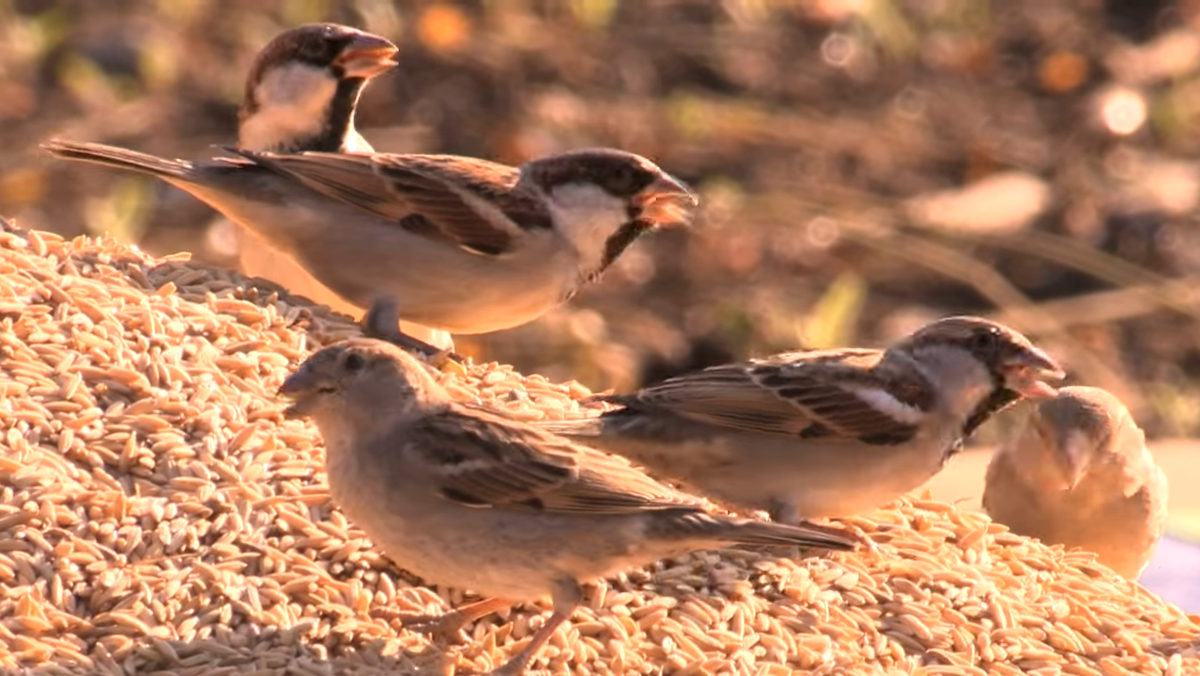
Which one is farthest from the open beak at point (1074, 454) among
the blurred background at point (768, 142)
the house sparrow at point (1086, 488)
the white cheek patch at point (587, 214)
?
the blurred background at point (768, 142)

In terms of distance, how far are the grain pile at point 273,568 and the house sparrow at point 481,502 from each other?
193 mm

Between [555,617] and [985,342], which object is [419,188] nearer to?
[985,342]

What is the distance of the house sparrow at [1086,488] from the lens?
6117 mm

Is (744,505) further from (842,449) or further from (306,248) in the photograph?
(306,248)

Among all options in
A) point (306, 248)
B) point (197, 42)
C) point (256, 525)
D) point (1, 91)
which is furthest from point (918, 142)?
point (256, 525)

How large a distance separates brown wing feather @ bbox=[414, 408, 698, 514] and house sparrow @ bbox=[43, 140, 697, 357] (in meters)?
1.11

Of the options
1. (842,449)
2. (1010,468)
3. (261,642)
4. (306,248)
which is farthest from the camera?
(1010,468)

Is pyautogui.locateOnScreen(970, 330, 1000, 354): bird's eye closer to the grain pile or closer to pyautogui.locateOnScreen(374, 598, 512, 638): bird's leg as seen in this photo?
the grain pile

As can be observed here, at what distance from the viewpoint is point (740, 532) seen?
4.56m

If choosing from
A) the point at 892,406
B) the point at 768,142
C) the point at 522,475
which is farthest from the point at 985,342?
the point at 768,142

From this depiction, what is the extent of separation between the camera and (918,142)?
10250 millimetres

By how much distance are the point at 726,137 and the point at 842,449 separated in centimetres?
476

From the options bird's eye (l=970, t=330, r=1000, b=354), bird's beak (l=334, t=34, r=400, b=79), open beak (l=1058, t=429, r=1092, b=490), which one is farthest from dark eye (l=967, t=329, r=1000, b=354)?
bird's beak (l=334, t=34, r=400, b=79)

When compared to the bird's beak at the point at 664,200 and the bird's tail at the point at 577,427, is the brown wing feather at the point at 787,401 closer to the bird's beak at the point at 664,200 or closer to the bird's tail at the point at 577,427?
the bird's tail at the point at 577,427
